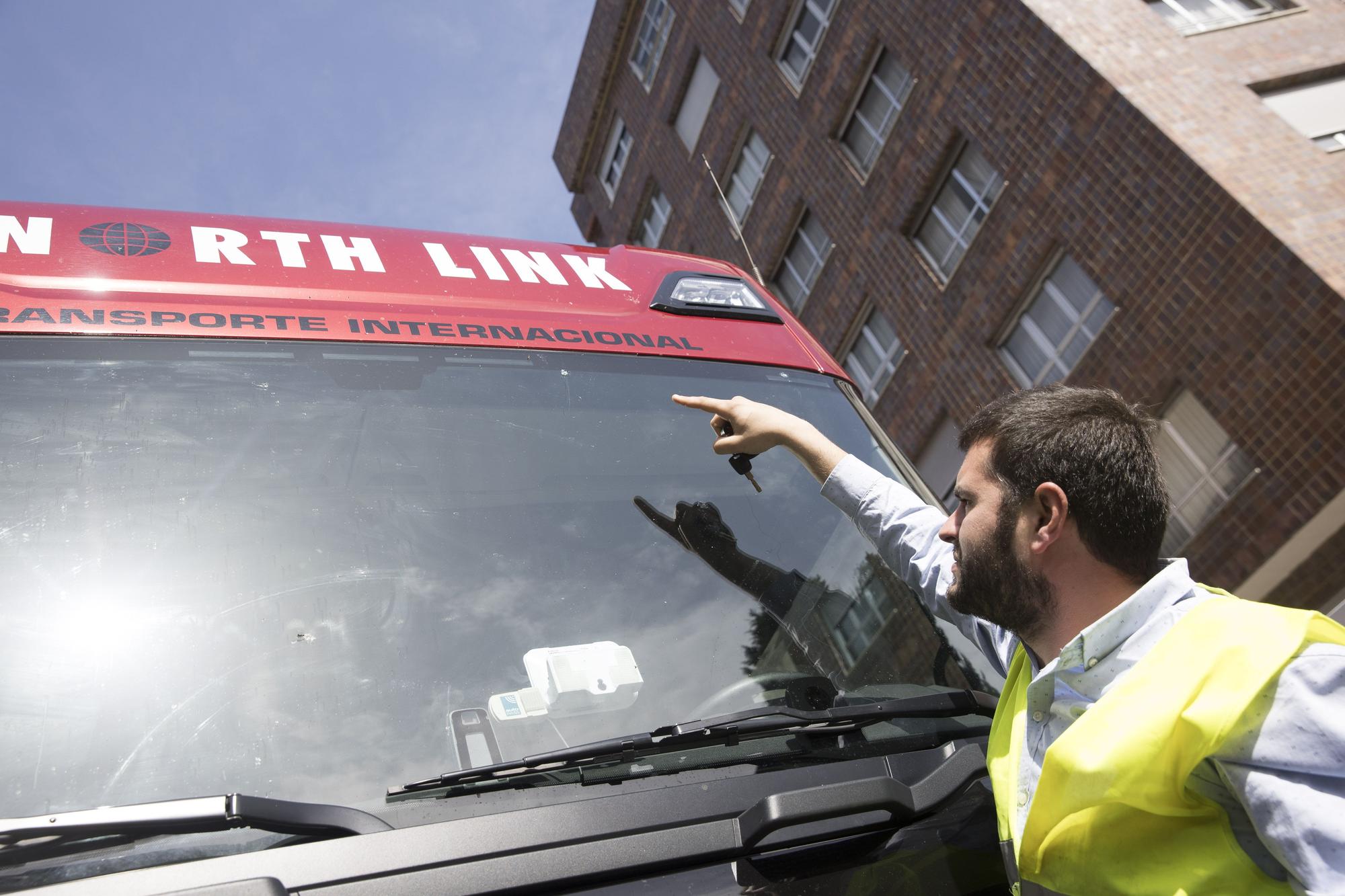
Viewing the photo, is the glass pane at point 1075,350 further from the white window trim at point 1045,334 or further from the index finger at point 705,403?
the index finger at point 705,403

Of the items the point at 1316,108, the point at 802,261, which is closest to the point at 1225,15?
the point at 1316,108

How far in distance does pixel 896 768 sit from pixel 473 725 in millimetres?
740

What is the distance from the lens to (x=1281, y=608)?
162 cm

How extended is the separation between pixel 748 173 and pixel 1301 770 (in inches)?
705

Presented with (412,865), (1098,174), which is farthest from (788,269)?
(412,865)

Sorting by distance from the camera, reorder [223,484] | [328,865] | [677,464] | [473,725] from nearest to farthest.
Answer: [328,865]
[473,725]
[223,484]
[677,464]

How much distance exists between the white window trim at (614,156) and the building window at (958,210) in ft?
28.3

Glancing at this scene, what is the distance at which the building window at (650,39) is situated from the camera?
20328mm

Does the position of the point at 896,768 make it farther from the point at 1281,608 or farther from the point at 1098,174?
the point at 1098,174

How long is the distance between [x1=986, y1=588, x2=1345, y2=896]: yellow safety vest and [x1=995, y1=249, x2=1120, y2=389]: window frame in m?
11.6

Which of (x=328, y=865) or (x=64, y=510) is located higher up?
(x=64, y=510)

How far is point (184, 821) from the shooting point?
1502 millimetres

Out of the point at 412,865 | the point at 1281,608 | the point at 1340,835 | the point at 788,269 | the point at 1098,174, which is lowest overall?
the point at 1340,835

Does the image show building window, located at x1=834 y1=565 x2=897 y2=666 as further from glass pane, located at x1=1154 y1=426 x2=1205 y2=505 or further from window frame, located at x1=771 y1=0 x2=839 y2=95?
window frame, located at x1=771 y1=0 x2=839 y2=95
